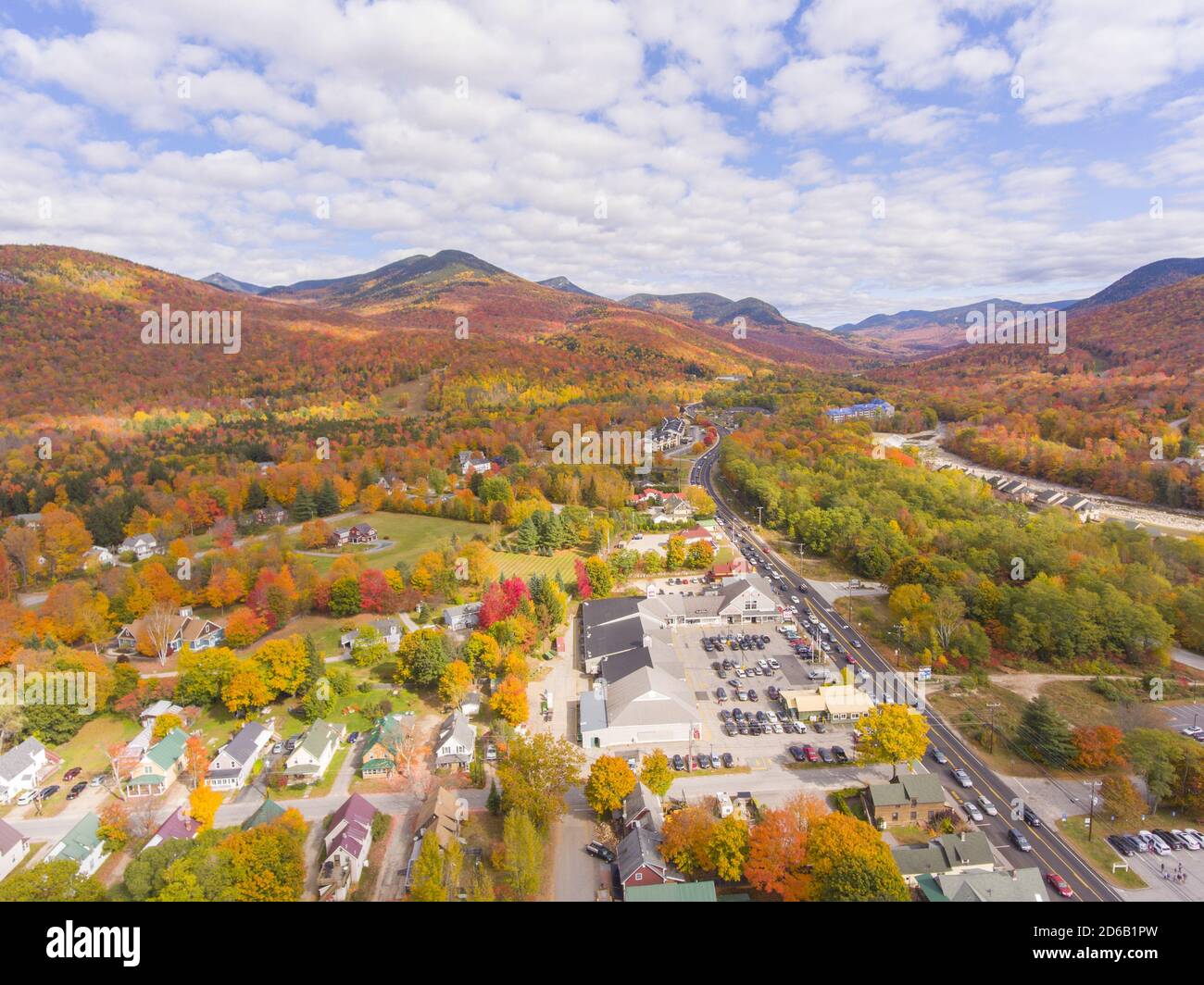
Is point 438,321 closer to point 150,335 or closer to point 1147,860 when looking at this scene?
point 150,335

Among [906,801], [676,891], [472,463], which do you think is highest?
[472,463]


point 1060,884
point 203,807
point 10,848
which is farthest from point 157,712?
point 1060,884

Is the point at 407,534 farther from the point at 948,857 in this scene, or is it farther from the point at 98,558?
the point at 948,857

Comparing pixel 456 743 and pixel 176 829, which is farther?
pixel 456 743

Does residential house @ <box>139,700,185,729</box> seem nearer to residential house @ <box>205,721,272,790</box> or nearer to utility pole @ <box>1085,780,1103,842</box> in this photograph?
residential house @ <box>205,721,272,790</box>

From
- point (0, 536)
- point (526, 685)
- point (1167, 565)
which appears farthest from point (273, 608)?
point (1167, 565)

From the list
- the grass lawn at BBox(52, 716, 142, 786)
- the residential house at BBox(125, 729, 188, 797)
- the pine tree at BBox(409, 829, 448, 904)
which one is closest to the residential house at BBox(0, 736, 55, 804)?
the grass lawn at BBox(52, 716, 142, 786)

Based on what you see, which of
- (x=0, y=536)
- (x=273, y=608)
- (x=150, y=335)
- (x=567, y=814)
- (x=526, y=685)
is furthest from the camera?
(x=150, y=335)
